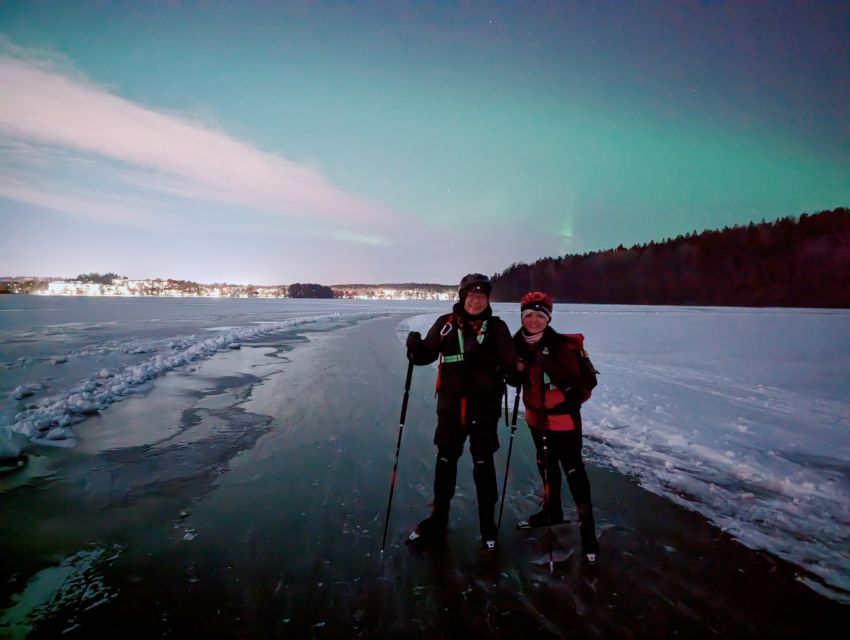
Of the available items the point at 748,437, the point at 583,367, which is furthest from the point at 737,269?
the point at 583,367

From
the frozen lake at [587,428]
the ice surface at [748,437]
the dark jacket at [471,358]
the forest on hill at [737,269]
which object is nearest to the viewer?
the dark jacket at [471,358]

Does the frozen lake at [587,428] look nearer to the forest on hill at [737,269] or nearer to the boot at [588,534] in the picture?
the boot at [588,534]

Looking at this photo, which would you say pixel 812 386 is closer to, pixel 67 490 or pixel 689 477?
pixel 689 477

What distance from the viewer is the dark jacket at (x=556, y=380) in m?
3.46

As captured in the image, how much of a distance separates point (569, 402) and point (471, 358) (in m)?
0.90

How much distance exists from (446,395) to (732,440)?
17.2 feet

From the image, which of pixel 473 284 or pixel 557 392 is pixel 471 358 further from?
pixel 557 392

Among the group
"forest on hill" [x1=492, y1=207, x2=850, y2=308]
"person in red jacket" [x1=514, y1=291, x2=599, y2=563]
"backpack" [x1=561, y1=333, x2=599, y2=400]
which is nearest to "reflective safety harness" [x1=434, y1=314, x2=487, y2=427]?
"person in red jacket" [x1=514, y1=291, x2=599, y2=563]

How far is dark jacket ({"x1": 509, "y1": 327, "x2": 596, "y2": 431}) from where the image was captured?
136 inches

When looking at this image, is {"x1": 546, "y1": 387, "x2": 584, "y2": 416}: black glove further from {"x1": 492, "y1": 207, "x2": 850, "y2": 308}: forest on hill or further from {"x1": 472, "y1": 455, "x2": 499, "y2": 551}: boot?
{"x1": 492, "y1": 207, "x2": 850, "y2": 308}: forest on hill

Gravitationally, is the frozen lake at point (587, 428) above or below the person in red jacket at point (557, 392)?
→ below

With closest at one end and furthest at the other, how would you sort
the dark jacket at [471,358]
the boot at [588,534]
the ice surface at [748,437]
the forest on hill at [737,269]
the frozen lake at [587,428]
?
the boot at [588,534] < the dark jacket at [471,358] < the ice surface at [748,437] < the frozen lake at [587,428] < the forest on hill at [737,269]

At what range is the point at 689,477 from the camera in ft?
16.4

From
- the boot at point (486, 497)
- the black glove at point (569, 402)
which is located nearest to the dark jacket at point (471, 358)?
the black glove at point (569, 402)
